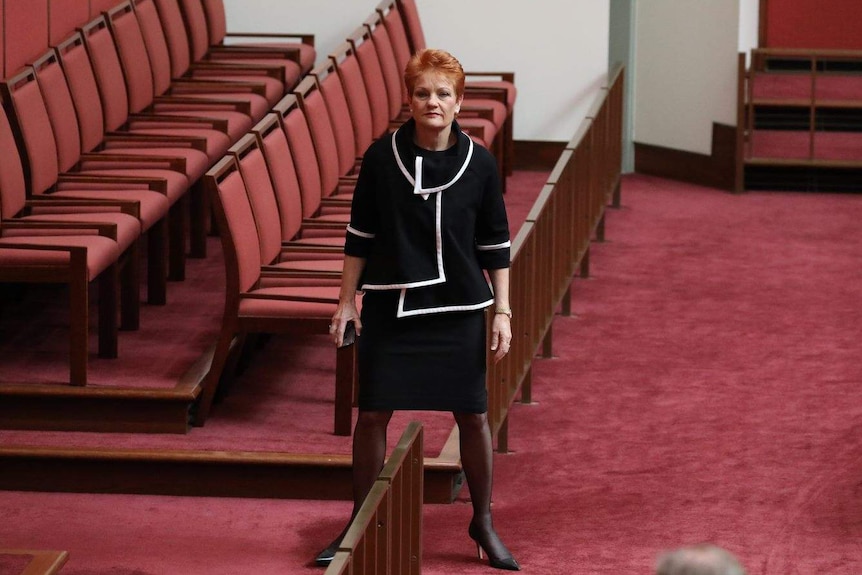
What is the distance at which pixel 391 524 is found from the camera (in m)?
2.37

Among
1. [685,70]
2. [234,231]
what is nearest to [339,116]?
[234,231]

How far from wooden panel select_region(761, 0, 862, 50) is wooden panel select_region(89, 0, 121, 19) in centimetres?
364

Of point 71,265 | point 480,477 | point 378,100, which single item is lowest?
point 480,477

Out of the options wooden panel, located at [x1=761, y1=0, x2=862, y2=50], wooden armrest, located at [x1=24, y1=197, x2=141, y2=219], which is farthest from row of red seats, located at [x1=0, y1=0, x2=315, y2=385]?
wooden panel, located at [x1=761, y1=0, x2=862, y2=50]

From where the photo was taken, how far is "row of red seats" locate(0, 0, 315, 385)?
427cm

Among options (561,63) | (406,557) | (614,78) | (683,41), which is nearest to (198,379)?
(406,557)

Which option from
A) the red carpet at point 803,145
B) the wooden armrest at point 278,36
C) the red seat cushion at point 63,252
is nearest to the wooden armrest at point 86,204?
the red seat cushion at point 63,252

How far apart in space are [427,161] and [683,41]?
496 cm

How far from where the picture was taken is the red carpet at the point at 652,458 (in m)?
3.43

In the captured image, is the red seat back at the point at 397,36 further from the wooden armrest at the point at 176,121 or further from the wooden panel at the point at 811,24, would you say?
the wooden panel at the point at 811,24

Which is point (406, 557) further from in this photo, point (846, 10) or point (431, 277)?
point (846, 10)

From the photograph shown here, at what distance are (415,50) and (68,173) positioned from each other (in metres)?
2.26

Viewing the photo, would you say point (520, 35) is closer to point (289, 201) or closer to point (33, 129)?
point (289, 201)

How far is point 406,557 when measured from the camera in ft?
8.47
